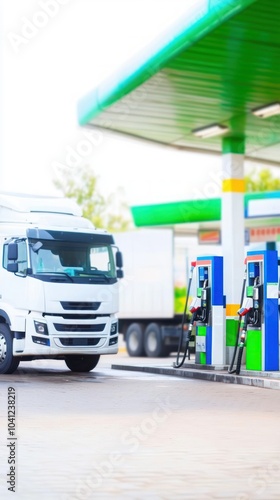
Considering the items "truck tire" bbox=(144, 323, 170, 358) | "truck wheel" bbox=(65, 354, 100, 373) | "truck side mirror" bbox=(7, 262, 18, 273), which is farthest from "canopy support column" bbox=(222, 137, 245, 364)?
"truck tire" bbox=(144, 323, 170, 358)

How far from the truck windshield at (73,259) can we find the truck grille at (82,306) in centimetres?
50

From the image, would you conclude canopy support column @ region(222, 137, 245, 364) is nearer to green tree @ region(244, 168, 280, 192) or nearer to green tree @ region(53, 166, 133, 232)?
green tree @ region(53, 166, 133, 232)

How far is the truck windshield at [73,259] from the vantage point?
18.9m

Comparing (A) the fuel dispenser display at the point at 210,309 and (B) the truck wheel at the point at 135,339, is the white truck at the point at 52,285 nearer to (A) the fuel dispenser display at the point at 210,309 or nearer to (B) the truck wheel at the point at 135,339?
(A) the fuel dispenser display at the point at 210,309

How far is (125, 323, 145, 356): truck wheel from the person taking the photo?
30203 millimetres

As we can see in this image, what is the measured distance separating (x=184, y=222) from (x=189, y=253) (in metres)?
4.67

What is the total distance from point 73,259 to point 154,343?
34.6 ft

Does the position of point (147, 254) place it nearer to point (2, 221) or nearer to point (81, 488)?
point (2, 221)

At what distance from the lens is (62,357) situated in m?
19.9

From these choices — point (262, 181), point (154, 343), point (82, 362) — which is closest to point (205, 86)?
point (82, 362)

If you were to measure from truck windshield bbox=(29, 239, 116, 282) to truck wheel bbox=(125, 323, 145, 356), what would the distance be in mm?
10367

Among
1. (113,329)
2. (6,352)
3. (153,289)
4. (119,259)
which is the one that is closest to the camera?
(6,352)

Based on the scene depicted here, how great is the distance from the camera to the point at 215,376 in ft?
60.7

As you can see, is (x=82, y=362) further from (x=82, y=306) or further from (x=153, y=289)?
(x=153, y=289)
